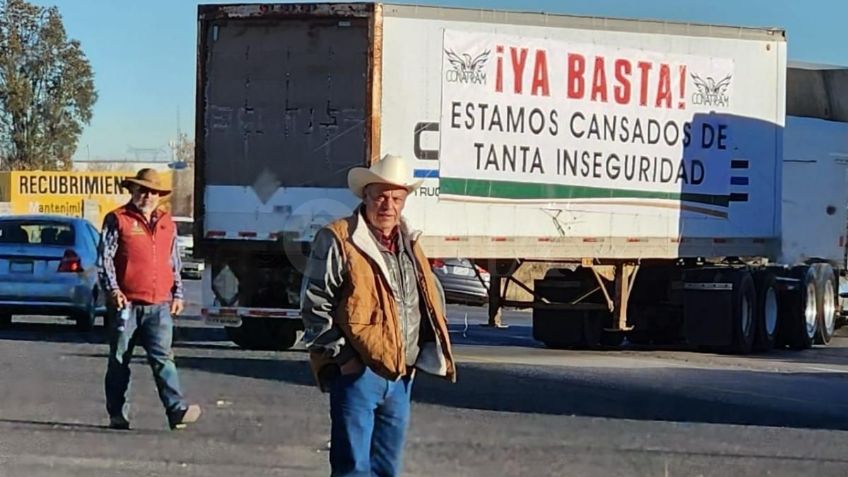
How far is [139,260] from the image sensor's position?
10391mm

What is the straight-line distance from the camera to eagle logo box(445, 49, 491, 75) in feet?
54.9

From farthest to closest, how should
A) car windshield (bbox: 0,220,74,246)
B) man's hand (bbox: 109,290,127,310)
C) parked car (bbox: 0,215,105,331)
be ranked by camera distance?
car windshield (bbox: 0,220,74,246), parked car (bbox: 0,215,105,331), man's hand (bbox: 109,290,127,310)

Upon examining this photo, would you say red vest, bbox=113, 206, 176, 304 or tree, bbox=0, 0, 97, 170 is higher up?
tree, bbox=0, 0, 97, 170

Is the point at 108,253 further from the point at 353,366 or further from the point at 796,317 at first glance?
the point at 796,317

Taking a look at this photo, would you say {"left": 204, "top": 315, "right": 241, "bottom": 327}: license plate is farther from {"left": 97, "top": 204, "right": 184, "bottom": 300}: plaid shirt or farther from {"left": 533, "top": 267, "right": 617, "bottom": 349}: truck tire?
{"left": 97, "top": 204, "right": 184, "bottom": 300}: plaid shirt

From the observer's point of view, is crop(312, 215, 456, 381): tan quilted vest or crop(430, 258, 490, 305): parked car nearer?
crop(312, 215, 456, 381): tan quilted vest

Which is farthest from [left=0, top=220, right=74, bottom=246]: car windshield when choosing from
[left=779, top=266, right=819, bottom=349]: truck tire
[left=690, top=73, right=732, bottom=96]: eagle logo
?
[left=779, top=266, right=819, bottom=349]: truck tire

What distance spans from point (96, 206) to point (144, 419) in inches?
1726

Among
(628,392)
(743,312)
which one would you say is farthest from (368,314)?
(743,312)

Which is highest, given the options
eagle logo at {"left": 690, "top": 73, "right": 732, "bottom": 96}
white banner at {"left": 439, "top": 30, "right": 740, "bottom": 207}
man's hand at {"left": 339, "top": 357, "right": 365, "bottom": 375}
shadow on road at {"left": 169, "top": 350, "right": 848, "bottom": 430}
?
eagle logo at {"left": 690, "top": 73, "right": 732, "bottom": 96}

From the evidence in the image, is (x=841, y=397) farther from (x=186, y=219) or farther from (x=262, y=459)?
(x=186, y=219)

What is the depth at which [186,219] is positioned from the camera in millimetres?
45719

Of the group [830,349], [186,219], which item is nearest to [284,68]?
[830,349]

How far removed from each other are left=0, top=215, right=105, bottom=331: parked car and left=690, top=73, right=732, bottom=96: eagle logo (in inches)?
312
